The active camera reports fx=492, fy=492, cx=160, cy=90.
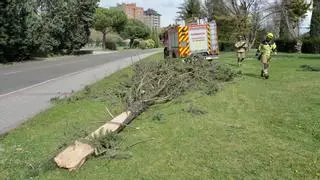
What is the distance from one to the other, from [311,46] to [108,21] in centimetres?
5744

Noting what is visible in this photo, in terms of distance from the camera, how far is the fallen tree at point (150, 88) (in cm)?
700

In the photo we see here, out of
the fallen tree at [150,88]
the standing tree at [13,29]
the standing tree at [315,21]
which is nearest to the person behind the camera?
the fallen tree at [150,88]

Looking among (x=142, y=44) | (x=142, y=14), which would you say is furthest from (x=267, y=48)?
(x=142, y=14)

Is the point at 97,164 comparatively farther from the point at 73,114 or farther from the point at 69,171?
the point at 73,114

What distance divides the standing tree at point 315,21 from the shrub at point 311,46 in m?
0.68

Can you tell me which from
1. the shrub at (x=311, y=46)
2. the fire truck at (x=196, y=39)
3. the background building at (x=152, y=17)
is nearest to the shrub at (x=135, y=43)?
the background building at (x=152, y=17)

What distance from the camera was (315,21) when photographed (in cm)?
4606

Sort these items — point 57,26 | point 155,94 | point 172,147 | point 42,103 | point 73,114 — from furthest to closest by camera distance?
point 57,26, point 42,103, point 155,94, point 73,114, point 172,147

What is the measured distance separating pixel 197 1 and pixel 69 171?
229 ft

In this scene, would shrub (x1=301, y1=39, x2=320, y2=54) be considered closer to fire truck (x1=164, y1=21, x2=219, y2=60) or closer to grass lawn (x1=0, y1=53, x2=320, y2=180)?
fire truck (x1=164, y1=21, x2=219, y2=60)

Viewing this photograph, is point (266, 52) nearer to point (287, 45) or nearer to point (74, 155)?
point (74, 155)

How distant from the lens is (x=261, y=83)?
54.1ft

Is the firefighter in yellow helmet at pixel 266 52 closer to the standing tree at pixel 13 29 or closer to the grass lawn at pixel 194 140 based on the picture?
the grass lawn at pixel 194 140

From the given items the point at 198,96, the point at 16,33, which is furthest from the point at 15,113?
the point at 16,33
